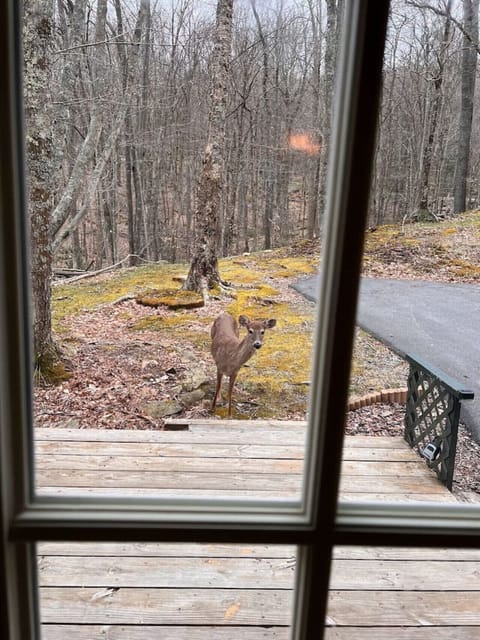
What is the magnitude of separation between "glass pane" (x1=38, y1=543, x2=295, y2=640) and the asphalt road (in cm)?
217

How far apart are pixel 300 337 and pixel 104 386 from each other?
1.75m

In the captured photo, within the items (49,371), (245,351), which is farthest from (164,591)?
(49,371)

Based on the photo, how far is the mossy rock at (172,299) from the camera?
4793mm

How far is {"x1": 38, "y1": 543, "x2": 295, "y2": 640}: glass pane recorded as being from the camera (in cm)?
125

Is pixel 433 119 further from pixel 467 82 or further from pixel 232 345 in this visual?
pixel 232 345

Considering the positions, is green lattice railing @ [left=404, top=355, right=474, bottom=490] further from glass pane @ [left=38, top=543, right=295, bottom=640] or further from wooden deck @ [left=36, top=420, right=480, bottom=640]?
glass pane @ [left=38, top=543, right=295, bottom=640]

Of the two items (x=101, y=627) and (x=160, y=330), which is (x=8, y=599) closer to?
(x=101, y=627)

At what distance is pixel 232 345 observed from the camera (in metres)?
3.31

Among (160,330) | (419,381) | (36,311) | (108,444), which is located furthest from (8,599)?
(160,330)

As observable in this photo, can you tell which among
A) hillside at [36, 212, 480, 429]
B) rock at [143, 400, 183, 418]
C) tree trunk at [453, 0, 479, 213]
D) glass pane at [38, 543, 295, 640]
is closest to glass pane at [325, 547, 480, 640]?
glass pane at [38, 543, 295, 640]

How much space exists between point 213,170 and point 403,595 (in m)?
3.97

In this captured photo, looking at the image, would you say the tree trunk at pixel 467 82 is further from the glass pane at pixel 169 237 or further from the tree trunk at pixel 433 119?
the glass pane at pixel 169 237

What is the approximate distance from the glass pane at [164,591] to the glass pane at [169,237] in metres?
0.37

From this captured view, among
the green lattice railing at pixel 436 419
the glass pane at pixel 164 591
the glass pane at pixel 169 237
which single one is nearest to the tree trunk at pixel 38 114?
the glass pane at pixel 169 237
